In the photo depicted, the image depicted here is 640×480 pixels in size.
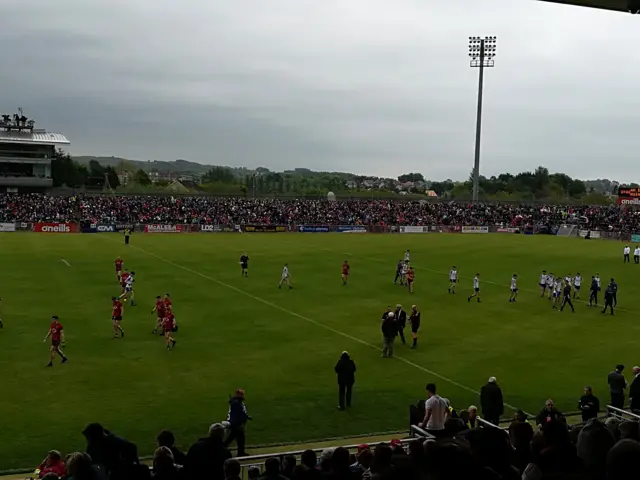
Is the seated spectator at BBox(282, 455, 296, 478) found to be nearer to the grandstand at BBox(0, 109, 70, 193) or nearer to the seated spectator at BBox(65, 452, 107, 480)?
the seated spectator at BBox(65, 452, 107, 480)

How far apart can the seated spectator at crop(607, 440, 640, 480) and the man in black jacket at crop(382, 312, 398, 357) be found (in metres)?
16.0

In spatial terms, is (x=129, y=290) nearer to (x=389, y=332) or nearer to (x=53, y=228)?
(x=389, y=332)

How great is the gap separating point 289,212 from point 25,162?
47.1 metres

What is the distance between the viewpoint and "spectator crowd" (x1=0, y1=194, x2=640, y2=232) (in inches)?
3174

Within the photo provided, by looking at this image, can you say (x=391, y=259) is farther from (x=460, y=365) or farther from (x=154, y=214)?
(x=154, y=214)

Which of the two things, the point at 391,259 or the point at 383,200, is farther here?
the point at 383,200

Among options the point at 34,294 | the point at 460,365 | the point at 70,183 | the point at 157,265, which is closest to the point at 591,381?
the point at 460,365

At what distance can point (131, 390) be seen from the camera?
1805 cm

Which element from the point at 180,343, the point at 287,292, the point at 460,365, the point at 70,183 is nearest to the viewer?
the point at 460,365

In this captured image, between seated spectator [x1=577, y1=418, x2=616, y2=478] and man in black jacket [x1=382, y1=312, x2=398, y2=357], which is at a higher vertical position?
seated spectator [x1=577, y1=418, x2=616, y2=478]

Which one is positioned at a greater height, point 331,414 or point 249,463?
point 249,463

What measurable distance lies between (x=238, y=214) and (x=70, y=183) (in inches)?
2576

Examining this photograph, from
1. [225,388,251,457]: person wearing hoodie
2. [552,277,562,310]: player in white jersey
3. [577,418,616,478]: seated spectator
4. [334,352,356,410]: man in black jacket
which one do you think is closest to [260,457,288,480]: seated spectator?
[577,418,616,478]: seated spectator

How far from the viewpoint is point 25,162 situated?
107 m
